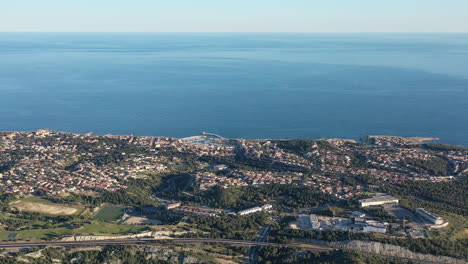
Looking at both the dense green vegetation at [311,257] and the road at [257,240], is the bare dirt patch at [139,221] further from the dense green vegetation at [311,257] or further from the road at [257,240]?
the dense green vegetation at [311,257]

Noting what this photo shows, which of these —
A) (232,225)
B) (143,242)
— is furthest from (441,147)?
(143,242)

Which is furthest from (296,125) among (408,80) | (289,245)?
(408,80)

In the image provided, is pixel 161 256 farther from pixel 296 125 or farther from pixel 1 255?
pixel 296 125

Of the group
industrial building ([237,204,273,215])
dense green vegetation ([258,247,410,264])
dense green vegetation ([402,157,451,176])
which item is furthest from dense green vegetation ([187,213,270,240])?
dense green vegetation ([402,157,451,176])

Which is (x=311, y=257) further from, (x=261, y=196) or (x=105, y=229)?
(x=105, y=229)

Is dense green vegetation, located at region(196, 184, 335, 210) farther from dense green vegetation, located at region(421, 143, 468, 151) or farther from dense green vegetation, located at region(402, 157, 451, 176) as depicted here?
dense green vegetation, located at region(421, 143, 468, 151)
